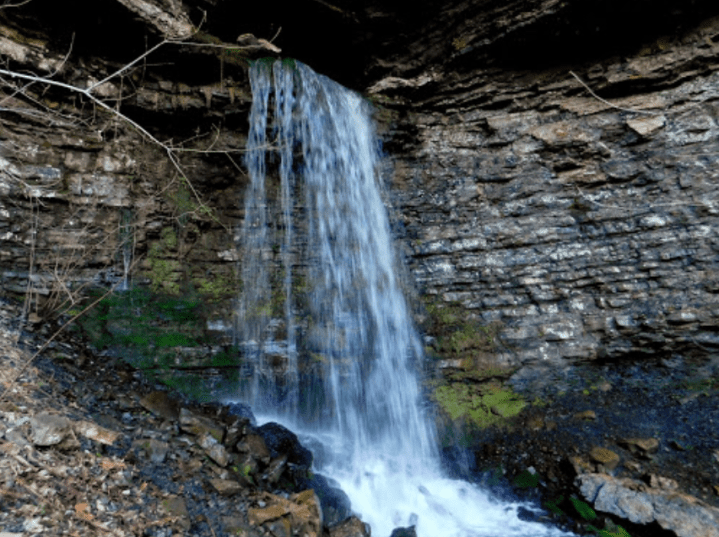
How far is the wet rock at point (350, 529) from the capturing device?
307 cm

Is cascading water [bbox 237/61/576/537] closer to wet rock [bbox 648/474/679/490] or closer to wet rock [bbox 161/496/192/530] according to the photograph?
wet rock [bbox 648/474/679/490]

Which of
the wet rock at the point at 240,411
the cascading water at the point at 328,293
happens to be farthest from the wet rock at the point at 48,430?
the cascading water at the point at 328,293

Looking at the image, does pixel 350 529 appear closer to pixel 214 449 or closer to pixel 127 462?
pixel 214 449

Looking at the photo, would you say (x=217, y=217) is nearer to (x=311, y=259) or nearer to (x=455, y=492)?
(x=311, y=259)

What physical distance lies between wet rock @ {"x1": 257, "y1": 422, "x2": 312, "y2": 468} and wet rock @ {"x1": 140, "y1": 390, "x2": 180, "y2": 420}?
0.87 metres

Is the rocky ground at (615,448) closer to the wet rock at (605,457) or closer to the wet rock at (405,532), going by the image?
the wet rock at (605,457)

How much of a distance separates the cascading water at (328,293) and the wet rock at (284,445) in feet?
2.23

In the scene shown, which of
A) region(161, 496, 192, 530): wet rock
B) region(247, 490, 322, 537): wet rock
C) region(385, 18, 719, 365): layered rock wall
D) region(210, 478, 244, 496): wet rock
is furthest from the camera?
region(385, 18, 719, 365): layered rock wall

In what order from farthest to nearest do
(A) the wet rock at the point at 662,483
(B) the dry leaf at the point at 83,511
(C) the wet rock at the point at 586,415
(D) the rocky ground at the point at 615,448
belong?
(C) the wet rock at the point at 586,415
(A) the wet rock at the point at 662,483
(D) the rocky ground at the point at 615,448
(B) the dry leaf at the point at 83,511

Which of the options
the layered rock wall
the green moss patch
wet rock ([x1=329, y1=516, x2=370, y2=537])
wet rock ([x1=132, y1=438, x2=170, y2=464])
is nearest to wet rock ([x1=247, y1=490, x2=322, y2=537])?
wet rock ([x1=329, y1=516, x2=370, y2=537])

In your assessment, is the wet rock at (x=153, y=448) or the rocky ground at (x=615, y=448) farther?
the rocky ground at (x=615, y=448)

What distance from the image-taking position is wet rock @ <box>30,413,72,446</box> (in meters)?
2.36

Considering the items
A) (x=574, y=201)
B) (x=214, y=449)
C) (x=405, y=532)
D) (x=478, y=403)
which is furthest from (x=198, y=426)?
(x=574, y=201)

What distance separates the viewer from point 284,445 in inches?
160
